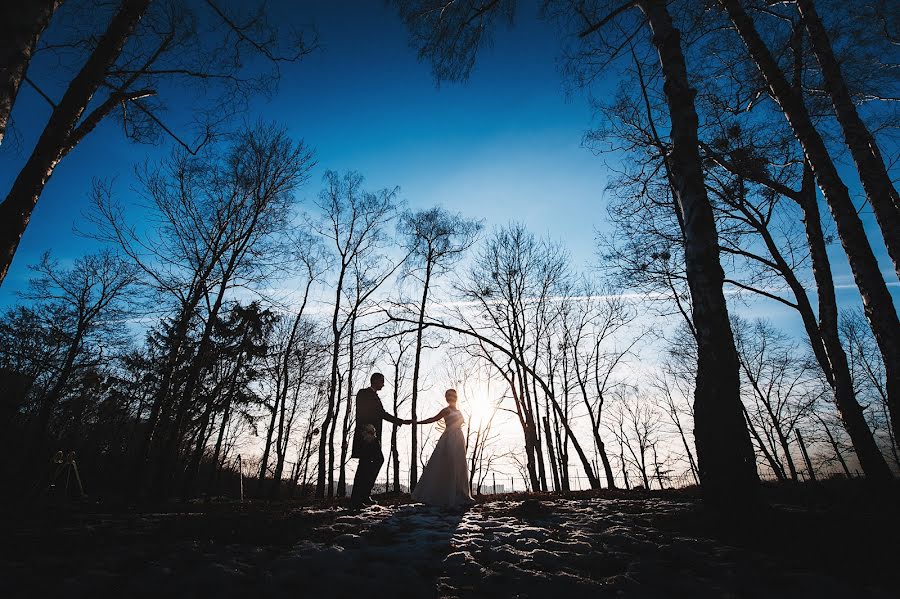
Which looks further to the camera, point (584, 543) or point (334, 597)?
point (584, 543)

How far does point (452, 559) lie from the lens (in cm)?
268

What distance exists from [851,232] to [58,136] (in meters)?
10.3

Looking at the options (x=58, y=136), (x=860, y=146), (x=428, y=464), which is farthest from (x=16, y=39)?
(x=860, y=146)

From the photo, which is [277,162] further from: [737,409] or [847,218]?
[847,218]

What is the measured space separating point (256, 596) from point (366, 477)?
4601mm

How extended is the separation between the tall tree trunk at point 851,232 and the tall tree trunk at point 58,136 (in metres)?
9.57

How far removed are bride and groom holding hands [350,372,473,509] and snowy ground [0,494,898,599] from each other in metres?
2.67

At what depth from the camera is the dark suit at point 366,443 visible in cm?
626

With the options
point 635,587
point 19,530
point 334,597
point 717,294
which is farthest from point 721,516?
point 19,530

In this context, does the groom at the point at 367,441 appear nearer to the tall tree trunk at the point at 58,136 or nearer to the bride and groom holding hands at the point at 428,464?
the bride and groom holding hands at the point at 428,464

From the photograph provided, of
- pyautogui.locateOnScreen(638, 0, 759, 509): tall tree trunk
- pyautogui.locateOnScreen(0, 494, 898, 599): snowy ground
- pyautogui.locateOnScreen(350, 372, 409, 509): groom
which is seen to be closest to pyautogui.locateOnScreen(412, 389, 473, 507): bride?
pyautogui.locateOnScreen(350, 372, 409, 509): groom

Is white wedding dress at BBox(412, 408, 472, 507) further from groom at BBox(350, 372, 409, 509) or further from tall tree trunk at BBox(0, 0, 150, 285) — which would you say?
tall tree trunk at BBox(0, 0, 150, 285)

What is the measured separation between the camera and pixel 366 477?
20.6ft

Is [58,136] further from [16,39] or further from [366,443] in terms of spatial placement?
[366,443]
